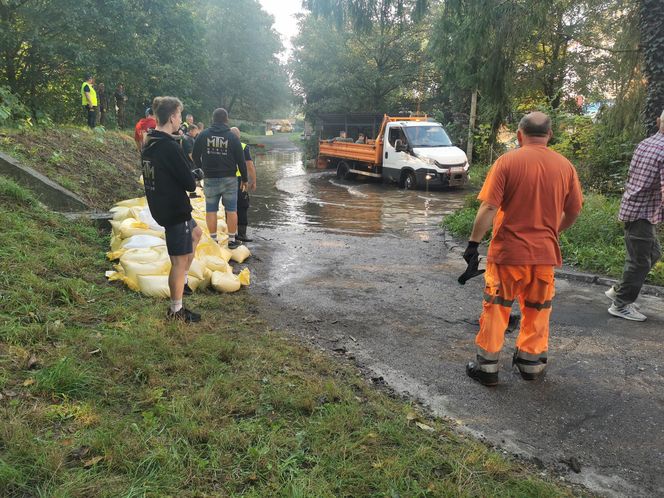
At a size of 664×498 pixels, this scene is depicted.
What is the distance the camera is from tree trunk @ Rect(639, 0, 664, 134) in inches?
293

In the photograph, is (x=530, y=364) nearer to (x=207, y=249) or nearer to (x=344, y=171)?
(x=207, y=249)

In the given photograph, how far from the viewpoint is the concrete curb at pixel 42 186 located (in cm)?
729

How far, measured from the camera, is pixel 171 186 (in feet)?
14.5

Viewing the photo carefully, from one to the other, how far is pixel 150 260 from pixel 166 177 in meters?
1.47

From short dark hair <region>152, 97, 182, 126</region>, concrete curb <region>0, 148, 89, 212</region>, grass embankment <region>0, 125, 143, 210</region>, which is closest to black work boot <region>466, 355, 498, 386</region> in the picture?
short dark hair <region>152, 97, 182, 126</region>

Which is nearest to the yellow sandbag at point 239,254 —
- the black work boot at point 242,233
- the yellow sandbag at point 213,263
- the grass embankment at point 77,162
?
the yellow sandbag at point 213,263

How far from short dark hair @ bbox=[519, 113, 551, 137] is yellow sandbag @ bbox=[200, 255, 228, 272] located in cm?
376

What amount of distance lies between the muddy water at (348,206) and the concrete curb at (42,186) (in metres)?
3.77

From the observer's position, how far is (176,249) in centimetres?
457

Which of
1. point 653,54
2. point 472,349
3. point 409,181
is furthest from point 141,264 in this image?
point 409,181

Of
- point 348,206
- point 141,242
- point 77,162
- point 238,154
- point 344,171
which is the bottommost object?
point 348,206

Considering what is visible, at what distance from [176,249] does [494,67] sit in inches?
349

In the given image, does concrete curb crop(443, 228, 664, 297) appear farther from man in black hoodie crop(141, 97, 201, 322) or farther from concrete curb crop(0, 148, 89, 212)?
concrete curb crop(0, 148, 89, 212)

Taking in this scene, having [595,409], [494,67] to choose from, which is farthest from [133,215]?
[494,67]
